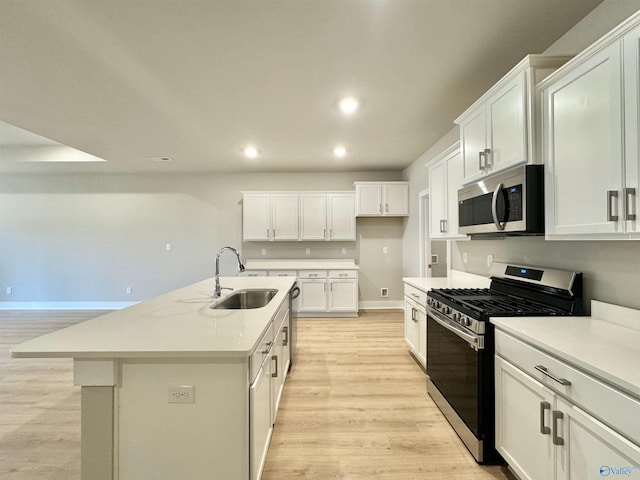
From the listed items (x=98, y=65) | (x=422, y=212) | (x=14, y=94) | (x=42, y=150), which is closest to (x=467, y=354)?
(x=422, y=212)

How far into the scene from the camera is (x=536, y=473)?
1257 millimetres

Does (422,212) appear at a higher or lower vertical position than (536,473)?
higher

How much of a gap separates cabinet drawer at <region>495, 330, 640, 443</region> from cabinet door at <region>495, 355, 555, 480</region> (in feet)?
0.20

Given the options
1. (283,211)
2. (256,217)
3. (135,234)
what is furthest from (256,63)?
(135,234)

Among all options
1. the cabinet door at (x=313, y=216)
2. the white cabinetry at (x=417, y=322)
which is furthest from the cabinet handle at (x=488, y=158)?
the cabinet door at (x=313, y=216)

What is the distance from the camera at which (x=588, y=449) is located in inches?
40.5

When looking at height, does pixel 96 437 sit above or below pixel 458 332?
below

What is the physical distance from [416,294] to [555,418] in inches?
65.9

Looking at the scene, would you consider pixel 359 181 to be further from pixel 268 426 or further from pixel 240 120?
pixel 268 426

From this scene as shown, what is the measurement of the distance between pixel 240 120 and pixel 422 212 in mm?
2965

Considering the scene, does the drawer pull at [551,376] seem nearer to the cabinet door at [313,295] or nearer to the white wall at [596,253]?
the white wall at [596,253]

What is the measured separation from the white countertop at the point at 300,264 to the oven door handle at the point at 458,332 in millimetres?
2566

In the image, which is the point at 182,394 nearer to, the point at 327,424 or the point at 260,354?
the point at 260,354

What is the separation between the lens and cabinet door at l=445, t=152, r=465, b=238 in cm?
256
